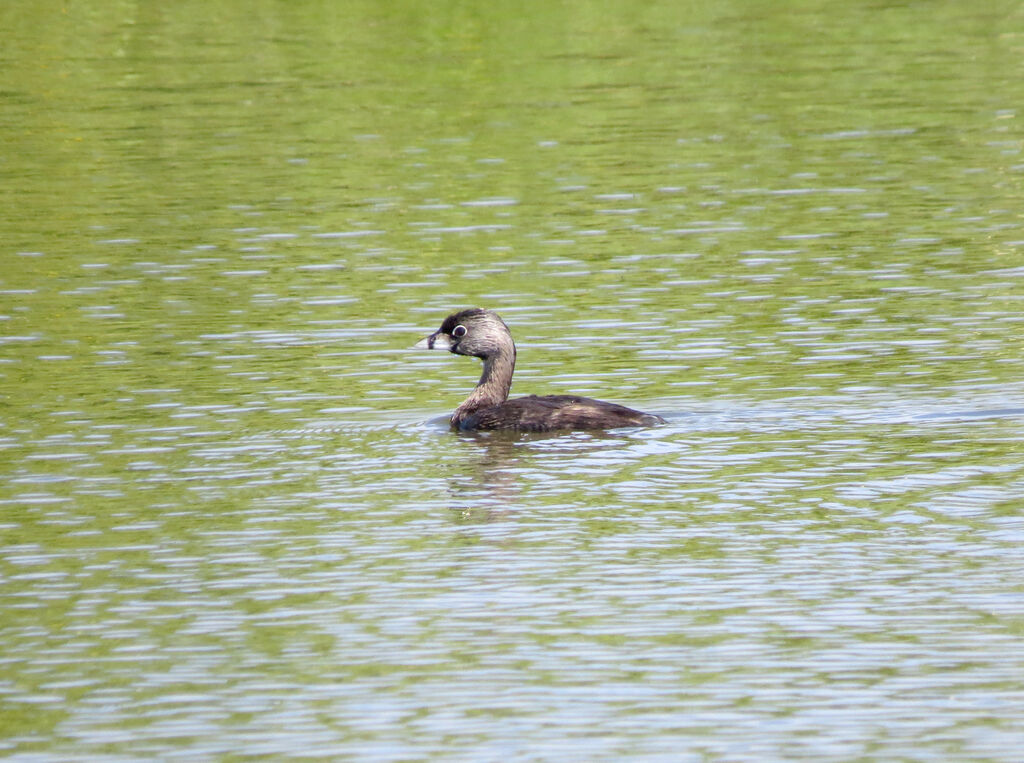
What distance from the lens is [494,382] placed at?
58.9 feet

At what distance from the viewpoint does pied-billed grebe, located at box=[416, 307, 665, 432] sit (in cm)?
1633

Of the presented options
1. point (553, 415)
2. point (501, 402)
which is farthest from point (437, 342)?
point (553, 415)

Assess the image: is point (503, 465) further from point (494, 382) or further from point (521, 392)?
point (521, 392)

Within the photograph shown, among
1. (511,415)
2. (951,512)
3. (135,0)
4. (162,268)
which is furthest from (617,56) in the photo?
(951,512)

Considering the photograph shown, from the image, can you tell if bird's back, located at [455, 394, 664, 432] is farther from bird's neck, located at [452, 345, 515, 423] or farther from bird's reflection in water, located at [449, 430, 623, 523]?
bird's neck, located at [452, 345, 515, 423]

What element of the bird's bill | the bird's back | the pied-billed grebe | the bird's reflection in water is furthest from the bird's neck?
the bird's reflection in water

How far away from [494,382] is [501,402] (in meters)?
0.40

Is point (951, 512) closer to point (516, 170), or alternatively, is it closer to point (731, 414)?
point (731, 414)

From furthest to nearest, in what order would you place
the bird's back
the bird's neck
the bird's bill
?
the bird's bill → the bird's neck → the bird's back

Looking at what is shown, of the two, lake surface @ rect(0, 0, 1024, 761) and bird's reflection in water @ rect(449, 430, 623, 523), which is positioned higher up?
lake surface @ rect(0, 0, 1024, 761)

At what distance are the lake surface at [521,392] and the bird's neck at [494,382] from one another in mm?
465

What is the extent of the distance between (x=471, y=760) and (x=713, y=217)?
1771 centimetres

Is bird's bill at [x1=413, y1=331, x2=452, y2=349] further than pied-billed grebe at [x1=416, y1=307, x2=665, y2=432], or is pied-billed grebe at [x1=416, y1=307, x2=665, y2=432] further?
bird's bill at [x1=413, y1=331, x2=452, y2=349]

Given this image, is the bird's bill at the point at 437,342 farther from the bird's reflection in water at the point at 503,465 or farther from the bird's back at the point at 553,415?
the bird's reflection in water at the point at 503,465
